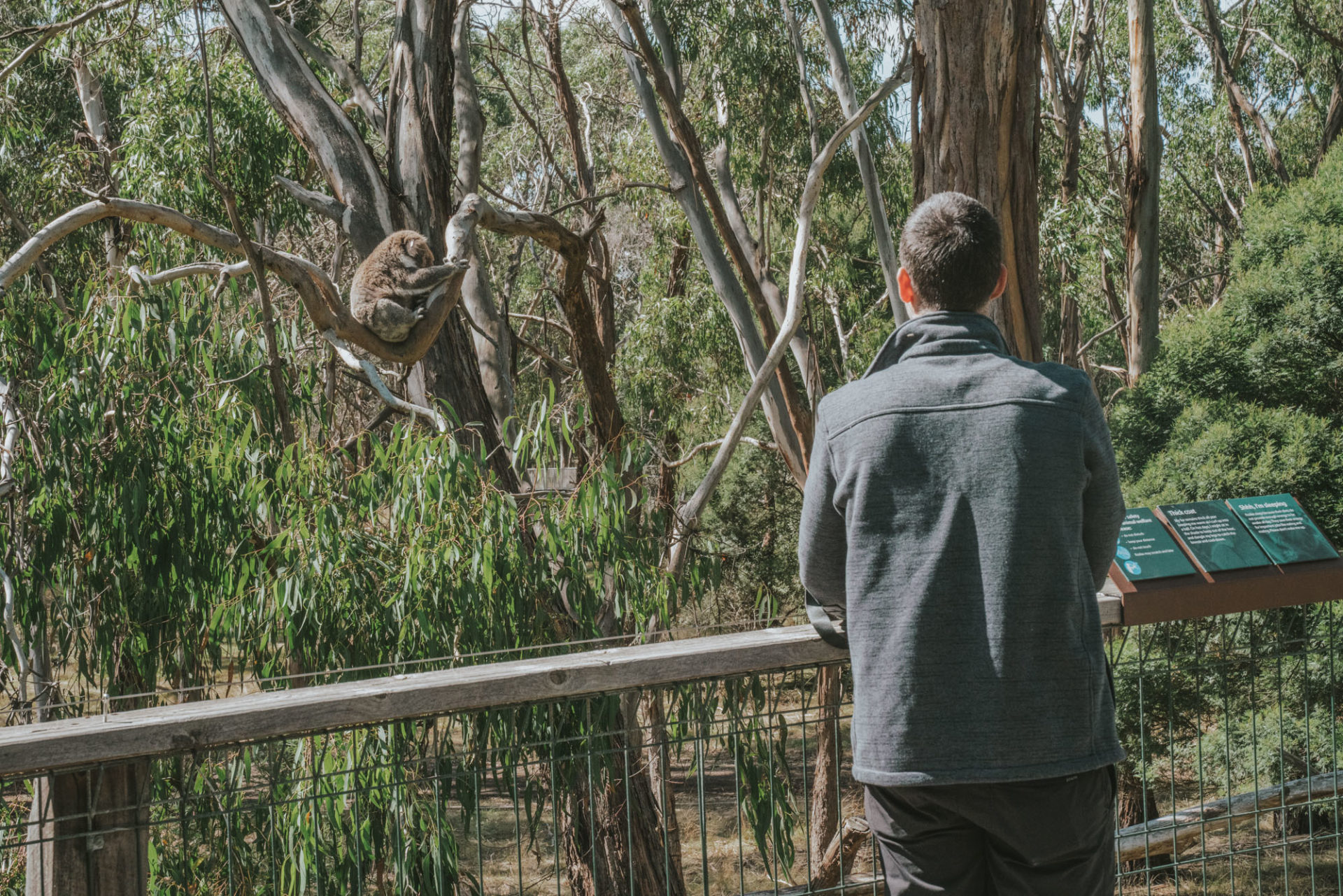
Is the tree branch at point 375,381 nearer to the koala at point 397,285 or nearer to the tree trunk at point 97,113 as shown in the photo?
the koala at point 397,285

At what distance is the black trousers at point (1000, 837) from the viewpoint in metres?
1.48

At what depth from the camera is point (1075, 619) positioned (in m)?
1.46

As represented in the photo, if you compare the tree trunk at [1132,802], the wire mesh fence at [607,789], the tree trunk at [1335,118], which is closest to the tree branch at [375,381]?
the wire mesh fence at [607,789]

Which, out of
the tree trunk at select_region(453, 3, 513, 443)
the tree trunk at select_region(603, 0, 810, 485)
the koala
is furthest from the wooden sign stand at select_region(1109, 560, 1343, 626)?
the tree trunk at select_region(603, 0, 810, 485)

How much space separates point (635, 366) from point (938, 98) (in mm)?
7220

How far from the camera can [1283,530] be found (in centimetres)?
227

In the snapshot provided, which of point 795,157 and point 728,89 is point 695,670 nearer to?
point 728,89

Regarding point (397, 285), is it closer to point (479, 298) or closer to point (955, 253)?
point (479, 298)

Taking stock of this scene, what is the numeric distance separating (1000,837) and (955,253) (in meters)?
0.77

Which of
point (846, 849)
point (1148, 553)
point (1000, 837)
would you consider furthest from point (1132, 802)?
point (1000, 837)

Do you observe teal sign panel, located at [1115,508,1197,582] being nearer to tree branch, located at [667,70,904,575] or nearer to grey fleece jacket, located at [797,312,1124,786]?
grey fleece jacket, located at [797,312,1124,786]

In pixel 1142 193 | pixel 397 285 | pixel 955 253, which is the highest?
pixel 1142 193

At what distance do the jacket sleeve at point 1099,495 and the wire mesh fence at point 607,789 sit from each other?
536 millimetres

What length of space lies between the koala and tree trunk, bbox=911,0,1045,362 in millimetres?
1507
